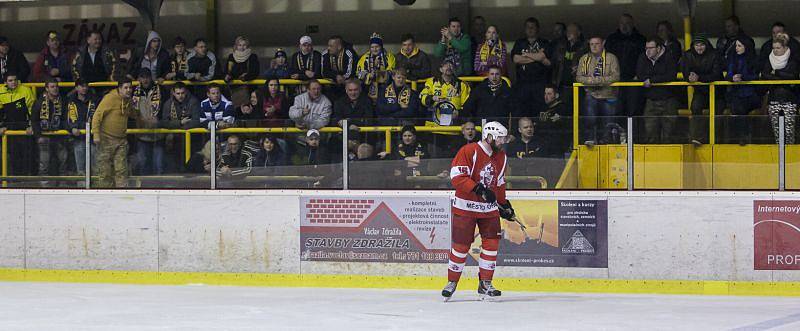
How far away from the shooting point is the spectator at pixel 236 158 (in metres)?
13.4

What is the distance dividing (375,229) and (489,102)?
6.64ft

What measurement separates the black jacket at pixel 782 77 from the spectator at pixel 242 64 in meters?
6.33

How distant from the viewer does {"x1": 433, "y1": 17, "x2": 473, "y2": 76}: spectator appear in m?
16.1

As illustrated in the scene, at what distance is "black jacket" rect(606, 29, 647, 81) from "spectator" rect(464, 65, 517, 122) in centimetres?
171

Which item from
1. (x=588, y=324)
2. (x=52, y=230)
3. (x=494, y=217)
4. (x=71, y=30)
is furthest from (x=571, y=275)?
(x=71, y=30)

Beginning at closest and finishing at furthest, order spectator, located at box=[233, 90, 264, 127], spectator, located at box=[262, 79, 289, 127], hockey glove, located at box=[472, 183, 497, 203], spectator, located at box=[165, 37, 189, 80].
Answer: hockey glove, located at box=[472, 183, 497, 203]
spectator, located at box=[262, 79, 289, 127]
spectator, located at box=[233, 90, 264, 127]
spectator, located at box=[165, 37, 189, 80]

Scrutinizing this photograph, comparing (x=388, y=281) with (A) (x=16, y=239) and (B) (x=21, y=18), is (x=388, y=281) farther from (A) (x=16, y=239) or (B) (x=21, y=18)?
(B) (x=21, y=18)

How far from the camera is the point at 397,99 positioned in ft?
48.0

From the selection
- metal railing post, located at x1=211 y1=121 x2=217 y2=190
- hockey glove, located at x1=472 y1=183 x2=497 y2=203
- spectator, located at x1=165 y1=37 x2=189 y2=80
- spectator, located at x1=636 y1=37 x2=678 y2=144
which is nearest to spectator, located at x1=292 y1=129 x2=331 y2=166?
metal railing post, located at x1=211 y1=121 x2=217 y2=190

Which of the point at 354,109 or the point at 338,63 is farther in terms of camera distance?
the point at 338,63

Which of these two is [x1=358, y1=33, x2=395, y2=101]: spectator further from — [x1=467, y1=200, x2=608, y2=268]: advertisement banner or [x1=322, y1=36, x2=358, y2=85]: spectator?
[x1=467, y1=200, x2=608, y2=268]: advertisement banner

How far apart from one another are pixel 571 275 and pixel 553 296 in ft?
1.67

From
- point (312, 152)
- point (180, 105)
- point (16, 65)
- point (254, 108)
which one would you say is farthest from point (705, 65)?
point (16, 65)

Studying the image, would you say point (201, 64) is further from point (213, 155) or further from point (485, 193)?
point (485, 193)
